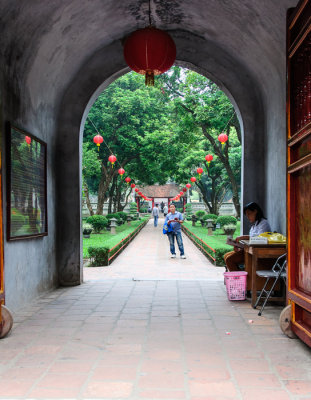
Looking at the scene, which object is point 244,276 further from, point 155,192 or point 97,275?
point 155,192

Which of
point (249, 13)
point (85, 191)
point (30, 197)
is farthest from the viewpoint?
point (85, 191)

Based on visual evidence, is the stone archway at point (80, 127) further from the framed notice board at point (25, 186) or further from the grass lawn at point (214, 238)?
the grass lawn at point (214, 238)

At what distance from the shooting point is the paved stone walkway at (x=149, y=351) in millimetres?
2736

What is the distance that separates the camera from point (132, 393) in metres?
2.66

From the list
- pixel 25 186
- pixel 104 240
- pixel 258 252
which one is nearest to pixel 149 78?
pixel 25 186

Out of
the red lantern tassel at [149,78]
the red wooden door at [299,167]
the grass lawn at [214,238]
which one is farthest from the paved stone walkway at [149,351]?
the grass lawn at [214,238]

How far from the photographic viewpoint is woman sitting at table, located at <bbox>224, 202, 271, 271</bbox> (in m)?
5.67

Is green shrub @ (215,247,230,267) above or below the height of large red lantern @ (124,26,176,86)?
below

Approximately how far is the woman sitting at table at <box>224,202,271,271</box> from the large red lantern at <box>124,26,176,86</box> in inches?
91.7

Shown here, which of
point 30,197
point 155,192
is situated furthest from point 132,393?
point 155,192

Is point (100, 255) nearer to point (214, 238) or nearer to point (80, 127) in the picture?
point (80, 127)

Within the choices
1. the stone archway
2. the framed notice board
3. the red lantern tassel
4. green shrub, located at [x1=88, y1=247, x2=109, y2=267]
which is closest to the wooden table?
the stone archway

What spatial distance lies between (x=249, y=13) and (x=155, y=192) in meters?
44.6

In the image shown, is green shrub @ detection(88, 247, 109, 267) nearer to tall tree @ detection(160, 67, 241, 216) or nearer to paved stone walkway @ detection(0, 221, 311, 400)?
paved stone walkway @ detection(0, 221, 311, 400)
